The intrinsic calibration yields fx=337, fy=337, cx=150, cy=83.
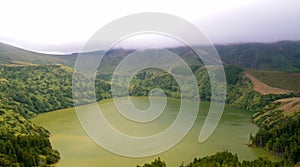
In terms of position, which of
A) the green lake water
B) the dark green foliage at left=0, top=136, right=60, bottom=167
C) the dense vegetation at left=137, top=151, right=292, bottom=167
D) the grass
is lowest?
the green lake water

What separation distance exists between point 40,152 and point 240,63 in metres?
91.5

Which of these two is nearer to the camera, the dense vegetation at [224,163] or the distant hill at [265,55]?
the dense vegetation at [224,163]

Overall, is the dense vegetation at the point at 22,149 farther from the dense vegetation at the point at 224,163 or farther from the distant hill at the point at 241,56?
the distant hill at the point at 241,56

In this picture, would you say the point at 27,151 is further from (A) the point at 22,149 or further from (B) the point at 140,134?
(B) the point at 140,134

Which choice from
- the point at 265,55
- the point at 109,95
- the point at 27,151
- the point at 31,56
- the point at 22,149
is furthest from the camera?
the point at 265,55

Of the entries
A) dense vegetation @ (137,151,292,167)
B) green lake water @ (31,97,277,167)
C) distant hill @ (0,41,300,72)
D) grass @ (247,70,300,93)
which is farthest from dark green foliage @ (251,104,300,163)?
distant hill @ (0,41,300,72)

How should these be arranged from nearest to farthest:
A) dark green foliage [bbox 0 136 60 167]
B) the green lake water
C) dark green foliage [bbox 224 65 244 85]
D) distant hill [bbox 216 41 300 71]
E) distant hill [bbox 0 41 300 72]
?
dark green foliage [bbox 0 136 60 167] → the green lake water → dark green foliage [bbox 224 65 244 85] → distant hill [bbox 0 41 300 72] → distant hill [bbox 216 41 300 71]

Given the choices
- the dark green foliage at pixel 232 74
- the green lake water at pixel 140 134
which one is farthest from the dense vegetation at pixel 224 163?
the dark green foliage at pixel 232 74

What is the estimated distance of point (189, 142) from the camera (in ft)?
84.2

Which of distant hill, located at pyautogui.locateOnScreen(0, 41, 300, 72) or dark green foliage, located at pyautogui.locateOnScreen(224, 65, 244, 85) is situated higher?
distant hill, located at pyautogui.locateOnScreen(0, 41, 300, 72)

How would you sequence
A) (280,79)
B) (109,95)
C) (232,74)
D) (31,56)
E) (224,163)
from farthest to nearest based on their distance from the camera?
1. (31,56)
2. (232,74)
3. (109,95)
4. (280,79)
5. (224,163)

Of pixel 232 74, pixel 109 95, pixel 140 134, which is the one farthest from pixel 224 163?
pixel 232 74

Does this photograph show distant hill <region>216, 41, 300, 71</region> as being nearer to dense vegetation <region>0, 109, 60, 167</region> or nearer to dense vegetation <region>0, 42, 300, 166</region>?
dense vegetation <region>0, 42, 300, 166</region>

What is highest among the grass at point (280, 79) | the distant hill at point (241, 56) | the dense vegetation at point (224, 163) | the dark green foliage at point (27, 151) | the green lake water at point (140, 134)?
the distant hill at point (241, 56)
